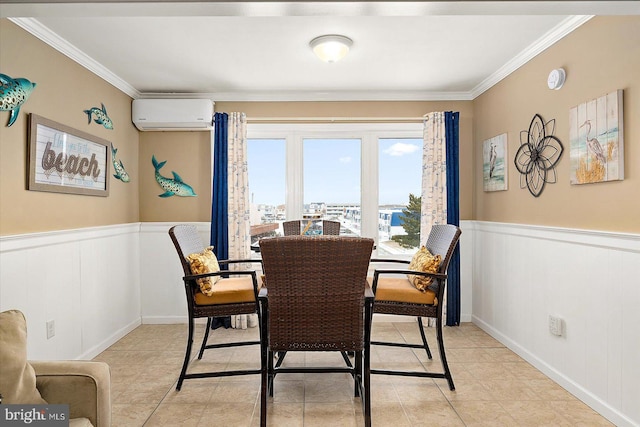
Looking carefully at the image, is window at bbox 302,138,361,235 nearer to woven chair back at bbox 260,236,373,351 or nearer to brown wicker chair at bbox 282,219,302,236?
brown wicker chair at bbox 282,219,302,236

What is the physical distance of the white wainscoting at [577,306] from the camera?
2.26 metres

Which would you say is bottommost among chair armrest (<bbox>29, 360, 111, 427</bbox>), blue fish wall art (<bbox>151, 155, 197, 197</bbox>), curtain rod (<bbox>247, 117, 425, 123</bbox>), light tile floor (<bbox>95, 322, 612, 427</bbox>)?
light tile floor (<bbox>95, 322, 612, 427</bbox>)

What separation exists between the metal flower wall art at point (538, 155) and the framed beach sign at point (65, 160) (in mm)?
3621

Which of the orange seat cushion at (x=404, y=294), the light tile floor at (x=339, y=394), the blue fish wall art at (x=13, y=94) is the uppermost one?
the blue fish wall art at (x=13, y=94)

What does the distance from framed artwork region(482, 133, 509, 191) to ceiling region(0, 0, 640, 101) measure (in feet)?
1.92

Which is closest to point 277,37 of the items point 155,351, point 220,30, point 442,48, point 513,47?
point 220,30

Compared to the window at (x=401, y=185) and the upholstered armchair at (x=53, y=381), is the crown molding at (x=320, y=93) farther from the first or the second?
the upholstered armchair at (x=53, y=381)

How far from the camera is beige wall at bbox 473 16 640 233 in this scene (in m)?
2.26

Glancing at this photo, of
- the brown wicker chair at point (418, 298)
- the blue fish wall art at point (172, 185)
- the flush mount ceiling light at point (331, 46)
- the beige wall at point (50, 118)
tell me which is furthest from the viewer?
the blue fish wall art at point (172, 185)

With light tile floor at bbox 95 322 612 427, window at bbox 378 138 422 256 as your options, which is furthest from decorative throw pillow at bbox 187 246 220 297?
window at bbox 378 138 422 256

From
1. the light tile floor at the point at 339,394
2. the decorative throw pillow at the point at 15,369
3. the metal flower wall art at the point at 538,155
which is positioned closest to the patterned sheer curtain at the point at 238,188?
the light tile floor at the point at 339,394

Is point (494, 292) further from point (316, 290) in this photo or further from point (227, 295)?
point (227, 295)

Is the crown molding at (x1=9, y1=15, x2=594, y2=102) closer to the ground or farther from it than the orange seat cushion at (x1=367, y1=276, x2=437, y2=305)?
farther from it

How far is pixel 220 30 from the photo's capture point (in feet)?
9.36
